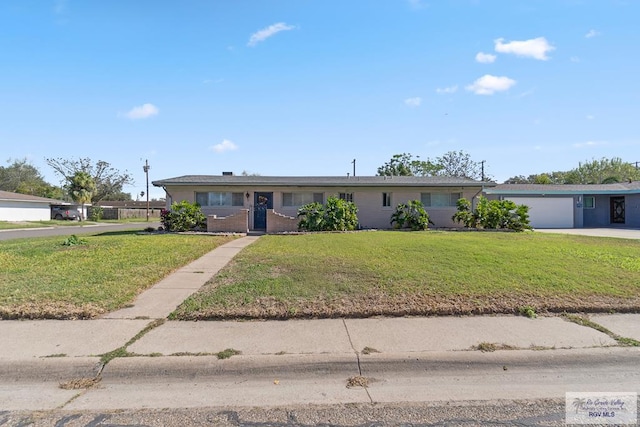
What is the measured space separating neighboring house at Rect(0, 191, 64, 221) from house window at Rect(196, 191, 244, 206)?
94.2 feet

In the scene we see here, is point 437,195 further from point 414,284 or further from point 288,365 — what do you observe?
point 288,365

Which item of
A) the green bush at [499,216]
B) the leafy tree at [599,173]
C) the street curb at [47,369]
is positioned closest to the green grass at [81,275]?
the street curb at [47,369]

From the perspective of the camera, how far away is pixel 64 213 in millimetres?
41781

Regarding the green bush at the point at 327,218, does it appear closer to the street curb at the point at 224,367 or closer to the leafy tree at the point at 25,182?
the street curb at the point at 224,367

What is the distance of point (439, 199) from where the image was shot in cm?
1923

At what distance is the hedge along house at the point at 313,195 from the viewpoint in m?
18.3

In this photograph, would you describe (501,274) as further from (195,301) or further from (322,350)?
(195,301)

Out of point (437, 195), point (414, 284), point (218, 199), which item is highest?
point (437, 195)

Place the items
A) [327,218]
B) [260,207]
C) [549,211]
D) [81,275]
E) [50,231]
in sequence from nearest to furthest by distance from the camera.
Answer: [81,275] → [327,218] → [260,207] → [50,231] → [549,211]

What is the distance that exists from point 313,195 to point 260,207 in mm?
2822

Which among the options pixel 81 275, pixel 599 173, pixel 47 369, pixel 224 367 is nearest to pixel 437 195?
pixel 81 275

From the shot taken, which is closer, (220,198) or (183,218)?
(183,218)

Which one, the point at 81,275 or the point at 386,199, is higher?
the point at 386,199

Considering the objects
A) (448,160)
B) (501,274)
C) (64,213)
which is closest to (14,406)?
(501,274)
